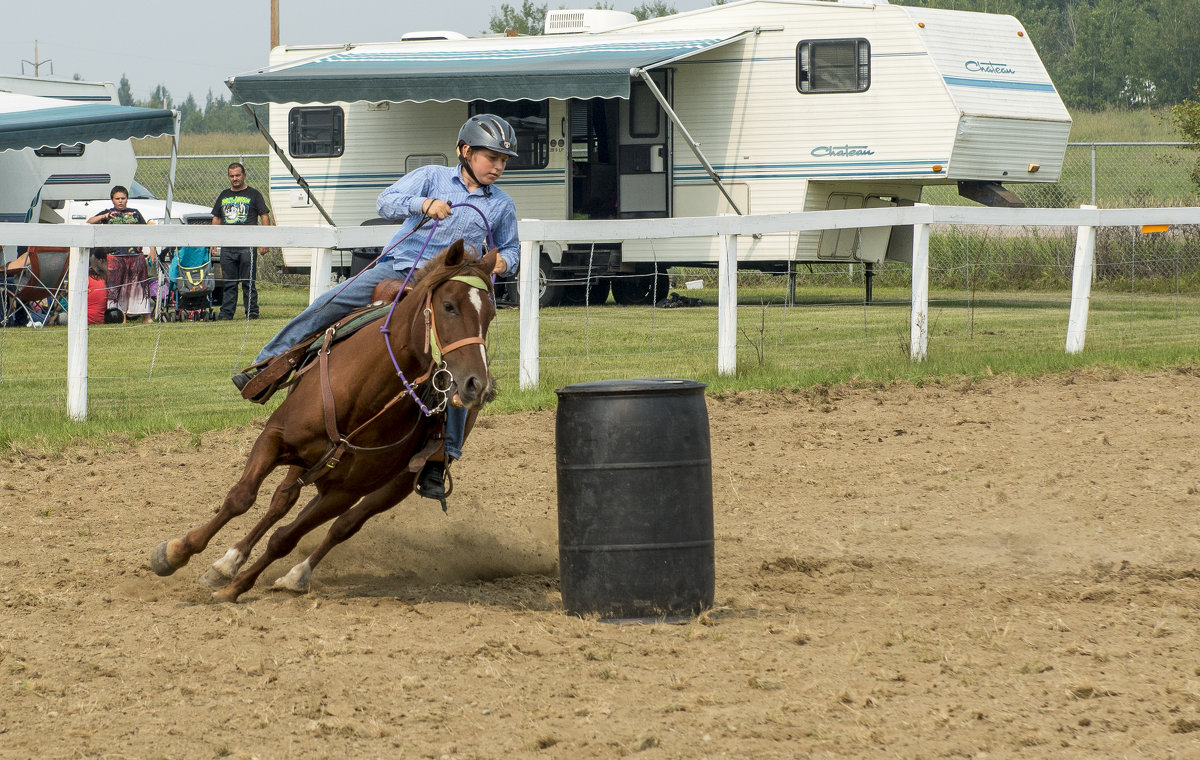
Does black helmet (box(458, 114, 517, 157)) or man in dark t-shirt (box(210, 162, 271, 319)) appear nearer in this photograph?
black helmet (box(458, 114, 517, 157))

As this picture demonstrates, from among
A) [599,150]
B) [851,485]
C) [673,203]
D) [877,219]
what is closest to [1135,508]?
[851,485]

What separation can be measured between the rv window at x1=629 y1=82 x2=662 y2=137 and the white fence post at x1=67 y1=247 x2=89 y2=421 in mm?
10823

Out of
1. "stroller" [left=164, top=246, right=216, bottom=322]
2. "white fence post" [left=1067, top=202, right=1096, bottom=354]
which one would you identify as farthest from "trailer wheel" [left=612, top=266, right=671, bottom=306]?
"white fence post" [left=1067, top=202, right=1096, bottom=354]

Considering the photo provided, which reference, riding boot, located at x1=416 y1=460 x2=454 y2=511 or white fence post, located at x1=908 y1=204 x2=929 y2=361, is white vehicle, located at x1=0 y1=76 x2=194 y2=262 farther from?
riding boot, located at x1=416 y1=460 x2=454 y2=511

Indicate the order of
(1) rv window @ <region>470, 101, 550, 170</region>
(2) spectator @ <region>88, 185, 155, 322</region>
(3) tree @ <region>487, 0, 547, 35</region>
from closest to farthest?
(2) spectator @ <region>88, 185, 155, 322</region> < (1) rv window @ <region>470, 101, 550, 170</region> < (3) tree @ <region>487, 0, 547, 35</region>

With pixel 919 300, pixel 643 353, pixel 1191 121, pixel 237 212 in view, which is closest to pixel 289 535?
pixel 643 353

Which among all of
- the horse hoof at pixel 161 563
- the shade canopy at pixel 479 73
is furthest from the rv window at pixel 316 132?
the horse hoof at pixel 161 563

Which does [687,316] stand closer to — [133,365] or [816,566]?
[133,365]

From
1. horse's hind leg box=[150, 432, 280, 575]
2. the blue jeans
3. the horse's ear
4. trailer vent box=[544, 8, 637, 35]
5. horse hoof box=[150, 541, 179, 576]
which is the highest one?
trailer vent box=[544, 8, 637, 35]

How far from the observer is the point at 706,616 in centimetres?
577

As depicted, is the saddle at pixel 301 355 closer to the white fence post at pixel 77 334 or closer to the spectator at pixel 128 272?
the white fence post at pixel 77 334

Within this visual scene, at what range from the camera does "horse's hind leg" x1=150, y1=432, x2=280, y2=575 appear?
621cm

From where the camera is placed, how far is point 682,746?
4.09 metres

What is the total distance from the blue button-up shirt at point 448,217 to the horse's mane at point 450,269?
691 millimetres
